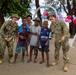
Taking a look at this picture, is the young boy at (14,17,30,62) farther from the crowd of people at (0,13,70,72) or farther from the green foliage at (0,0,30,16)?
the green foliage at (0,0,30,16)

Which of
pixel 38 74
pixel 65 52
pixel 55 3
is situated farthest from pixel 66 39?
pixel 55 3

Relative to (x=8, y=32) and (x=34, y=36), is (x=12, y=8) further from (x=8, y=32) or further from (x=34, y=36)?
(x=8, y=32)

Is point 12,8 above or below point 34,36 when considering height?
above

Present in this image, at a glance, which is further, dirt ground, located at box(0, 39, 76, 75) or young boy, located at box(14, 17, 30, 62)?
young boy, located at box(14, 17, 30, 62)

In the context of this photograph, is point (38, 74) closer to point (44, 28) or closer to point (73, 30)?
point (44, 28)

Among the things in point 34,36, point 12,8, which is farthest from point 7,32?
point 12,8

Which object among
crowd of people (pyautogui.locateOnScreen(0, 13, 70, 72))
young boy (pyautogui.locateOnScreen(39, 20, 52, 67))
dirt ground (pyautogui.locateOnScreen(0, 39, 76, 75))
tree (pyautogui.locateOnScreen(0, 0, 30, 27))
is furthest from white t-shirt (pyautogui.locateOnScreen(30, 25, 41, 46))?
tree (pyautogui.locateOnScreen(0, 0, 30, 27))

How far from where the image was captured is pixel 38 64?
7555 millimetres

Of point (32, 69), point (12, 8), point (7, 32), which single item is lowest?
point (32, 69)

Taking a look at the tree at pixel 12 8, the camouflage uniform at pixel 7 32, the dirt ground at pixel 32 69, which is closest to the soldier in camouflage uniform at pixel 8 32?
the camouflage uniform at pixel 7 32

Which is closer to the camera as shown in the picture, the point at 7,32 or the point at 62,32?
the point at 62,32

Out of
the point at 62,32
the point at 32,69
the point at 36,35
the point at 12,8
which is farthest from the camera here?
the point at 12,8

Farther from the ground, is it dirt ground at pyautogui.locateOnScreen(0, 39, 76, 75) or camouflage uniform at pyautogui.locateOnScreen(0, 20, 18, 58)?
camouflage uniform at pyautogui.locateOnScreen(0, 20, 18, 58)

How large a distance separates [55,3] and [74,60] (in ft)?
65.6
